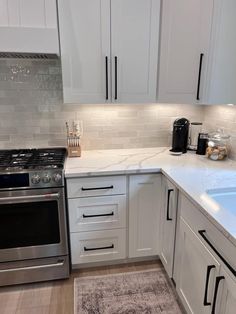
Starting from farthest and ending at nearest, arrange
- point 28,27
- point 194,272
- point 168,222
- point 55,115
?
point 55,115, point 168,222, point 28,27, point 194,272

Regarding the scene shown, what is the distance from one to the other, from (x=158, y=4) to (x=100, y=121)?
1047mm

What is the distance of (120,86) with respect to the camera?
1.95m

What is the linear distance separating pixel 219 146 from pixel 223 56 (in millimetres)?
721

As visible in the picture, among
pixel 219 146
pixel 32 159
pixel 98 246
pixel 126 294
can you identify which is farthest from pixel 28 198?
pixel 219 146

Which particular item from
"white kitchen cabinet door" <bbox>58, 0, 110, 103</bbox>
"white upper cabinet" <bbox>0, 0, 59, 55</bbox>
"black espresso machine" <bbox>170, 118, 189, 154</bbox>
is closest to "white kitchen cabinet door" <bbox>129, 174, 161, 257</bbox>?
"black espresso machine" <bbox>170, 118, 189, 154</bbox>

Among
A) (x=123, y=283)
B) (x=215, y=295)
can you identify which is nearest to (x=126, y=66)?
(x=215, y=295)

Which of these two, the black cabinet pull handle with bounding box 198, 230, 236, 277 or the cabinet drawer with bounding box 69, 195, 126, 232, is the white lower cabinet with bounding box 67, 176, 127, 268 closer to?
the cabinet drawer with bounding box 69, 195, 126, 232

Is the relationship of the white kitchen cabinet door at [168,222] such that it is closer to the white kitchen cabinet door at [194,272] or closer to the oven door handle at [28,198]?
the white kitchen cabinet door at [194,272]

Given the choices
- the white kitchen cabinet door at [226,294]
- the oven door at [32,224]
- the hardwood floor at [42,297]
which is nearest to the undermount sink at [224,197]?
the white kitchen cabinet door at [226,294]

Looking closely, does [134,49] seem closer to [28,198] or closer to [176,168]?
[176,168]

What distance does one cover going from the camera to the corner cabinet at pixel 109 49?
1.77 meters

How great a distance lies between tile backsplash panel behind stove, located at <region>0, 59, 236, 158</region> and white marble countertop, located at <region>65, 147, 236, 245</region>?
0.15m

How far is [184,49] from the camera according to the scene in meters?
1.92

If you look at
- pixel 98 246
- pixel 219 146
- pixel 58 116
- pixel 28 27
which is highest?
pixel 28 27
